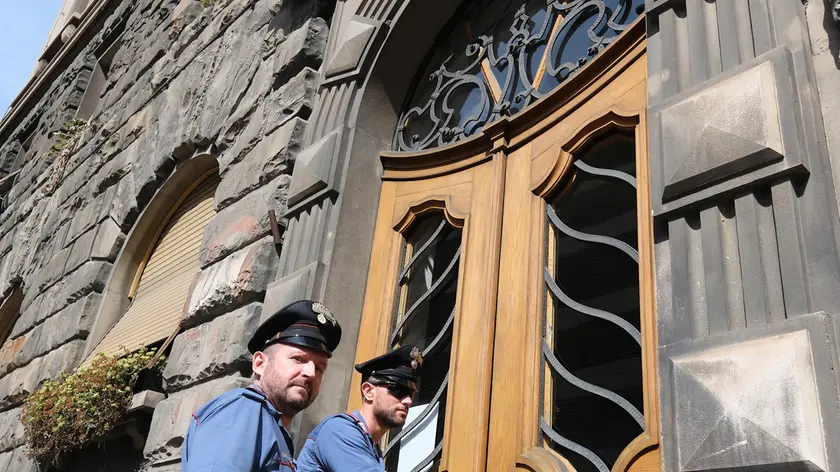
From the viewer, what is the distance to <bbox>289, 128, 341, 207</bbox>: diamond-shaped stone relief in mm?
3867

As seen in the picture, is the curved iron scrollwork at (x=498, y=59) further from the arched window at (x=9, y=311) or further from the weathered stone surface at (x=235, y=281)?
the arched window at (x=9, y=311)

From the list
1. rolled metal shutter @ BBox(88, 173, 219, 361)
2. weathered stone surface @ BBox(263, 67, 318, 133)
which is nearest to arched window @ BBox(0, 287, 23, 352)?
rolled metal shutter @ BBox(88, 173, 219, 361)

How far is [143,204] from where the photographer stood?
19.9ft

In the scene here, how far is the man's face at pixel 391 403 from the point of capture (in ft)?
8.34

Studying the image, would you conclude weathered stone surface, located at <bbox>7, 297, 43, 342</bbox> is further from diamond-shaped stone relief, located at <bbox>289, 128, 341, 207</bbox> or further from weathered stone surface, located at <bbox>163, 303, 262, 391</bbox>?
diamond-shaped stone relief, located at <bbox>289, 128, 341, 207</bbox>

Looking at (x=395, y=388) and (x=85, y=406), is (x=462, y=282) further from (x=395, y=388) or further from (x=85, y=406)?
(x=85, y=406)

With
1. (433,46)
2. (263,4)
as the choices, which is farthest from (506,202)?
(263,4)

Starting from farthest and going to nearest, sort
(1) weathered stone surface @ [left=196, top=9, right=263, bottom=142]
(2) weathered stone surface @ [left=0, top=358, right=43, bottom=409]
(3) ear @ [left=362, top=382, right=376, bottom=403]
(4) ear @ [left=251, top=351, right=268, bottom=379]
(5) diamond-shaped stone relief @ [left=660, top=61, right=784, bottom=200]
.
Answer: (2) weathered stone surface @ [left=0, top=358, right=43, bottom=409]
(1) weathered stone surface @ [left=196, top=9, right=263, bottom=142]
(3) ear @ [left=362, top=382, right=376, bottom=403]
(4) ear @ [left=251, top=351, right=268, bottom=379]
(5) diamond-shaped stone relief @ [left=660, top=61, right=784, bottom=200]

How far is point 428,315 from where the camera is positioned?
352 centimetres

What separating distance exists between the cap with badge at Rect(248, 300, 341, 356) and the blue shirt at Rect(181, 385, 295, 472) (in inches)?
9.0

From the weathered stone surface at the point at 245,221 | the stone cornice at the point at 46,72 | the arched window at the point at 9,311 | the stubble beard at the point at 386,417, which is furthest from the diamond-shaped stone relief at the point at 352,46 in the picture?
the stone cornice at the point at 46,72

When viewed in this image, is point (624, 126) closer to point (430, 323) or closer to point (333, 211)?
point (430, 323)

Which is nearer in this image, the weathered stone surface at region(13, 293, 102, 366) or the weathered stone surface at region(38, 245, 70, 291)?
the weathered stone surface at region(13, 293, 102, 366)

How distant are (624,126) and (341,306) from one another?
160 centimetres
